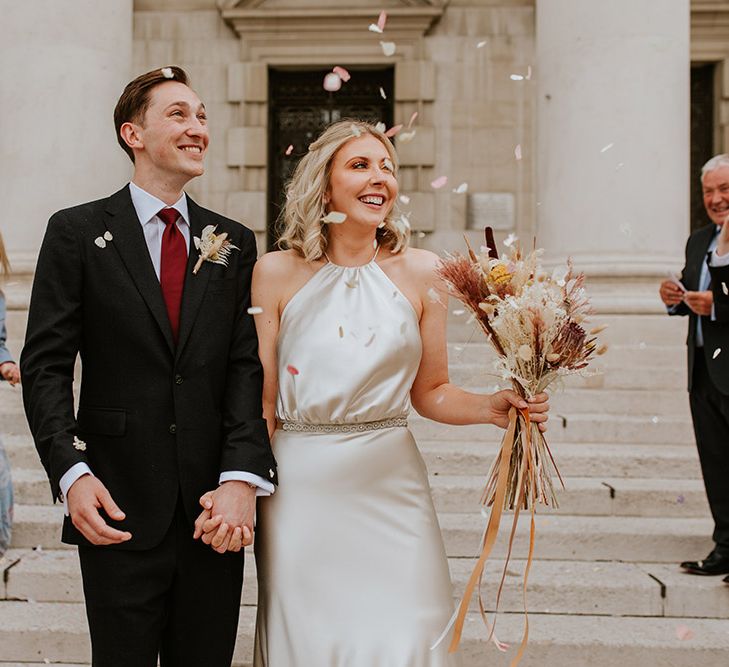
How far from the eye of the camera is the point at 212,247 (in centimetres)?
250

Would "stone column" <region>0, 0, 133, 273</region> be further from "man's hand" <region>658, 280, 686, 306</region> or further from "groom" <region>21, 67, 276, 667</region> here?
"groom" <region>21, 67, 276, 667</region>

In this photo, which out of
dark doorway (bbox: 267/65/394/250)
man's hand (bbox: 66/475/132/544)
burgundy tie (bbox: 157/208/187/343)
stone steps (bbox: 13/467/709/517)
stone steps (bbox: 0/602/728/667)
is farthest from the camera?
dark doorway (bbox: 267/65/394/250)

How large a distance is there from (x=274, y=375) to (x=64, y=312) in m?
0.67

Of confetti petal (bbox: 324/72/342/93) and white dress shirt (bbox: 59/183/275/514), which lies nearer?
white dress shirt (bbox: 59/183/275/514)

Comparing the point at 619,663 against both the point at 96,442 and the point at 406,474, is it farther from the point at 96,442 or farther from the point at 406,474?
the point at 96,442

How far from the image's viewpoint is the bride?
8.36 feet

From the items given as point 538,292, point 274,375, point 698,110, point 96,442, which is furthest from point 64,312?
point 698,110

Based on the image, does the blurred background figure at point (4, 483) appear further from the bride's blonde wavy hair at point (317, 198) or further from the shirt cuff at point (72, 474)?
the shirt cuff at point (72, 474)

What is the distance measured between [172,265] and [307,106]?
8.79 metres

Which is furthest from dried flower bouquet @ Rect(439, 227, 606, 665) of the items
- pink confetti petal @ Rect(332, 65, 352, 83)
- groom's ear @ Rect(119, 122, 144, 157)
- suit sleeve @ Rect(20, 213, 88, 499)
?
pink confetti petal @ Rect(332, 65, 352, 83)

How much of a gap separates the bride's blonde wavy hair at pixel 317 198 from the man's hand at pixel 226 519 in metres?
0.80

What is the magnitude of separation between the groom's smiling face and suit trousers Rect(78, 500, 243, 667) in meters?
0.97

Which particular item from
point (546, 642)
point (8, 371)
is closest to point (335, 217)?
point (546, 642)

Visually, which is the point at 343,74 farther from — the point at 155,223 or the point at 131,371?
the point at 131,371
